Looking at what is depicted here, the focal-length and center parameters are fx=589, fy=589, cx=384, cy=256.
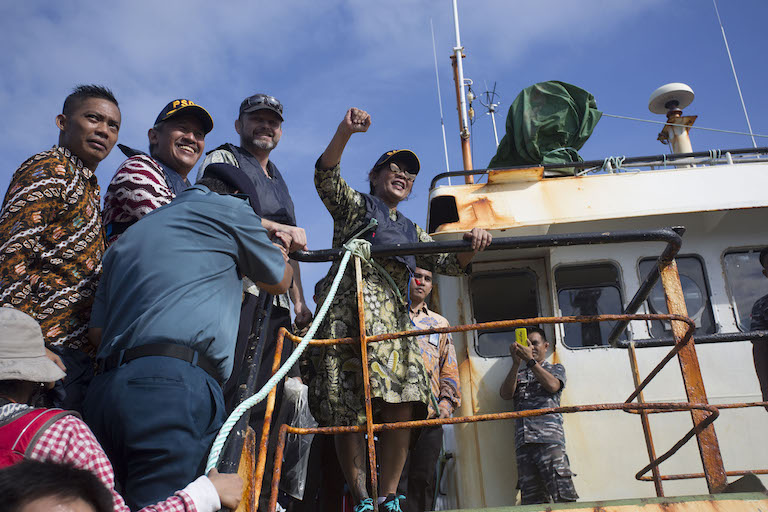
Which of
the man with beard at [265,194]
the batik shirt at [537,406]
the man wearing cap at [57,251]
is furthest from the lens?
the batik shirt at [537,406]

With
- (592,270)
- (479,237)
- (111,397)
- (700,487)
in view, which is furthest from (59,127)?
(700,487)

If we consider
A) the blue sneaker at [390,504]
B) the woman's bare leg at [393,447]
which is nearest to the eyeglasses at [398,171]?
the woman's bare leg at [393,447]

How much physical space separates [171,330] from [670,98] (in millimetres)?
6784

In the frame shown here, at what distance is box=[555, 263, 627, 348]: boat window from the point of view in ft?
16.0

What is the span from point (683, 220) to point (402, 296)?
10.2 feet

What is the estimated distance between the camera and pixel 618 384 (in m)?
4.52

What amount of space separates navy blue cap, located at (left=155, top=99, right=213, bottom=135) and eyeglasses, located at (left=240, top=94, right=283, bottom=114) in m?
0.45

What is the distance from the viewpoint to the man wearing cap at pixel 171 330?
161 cm

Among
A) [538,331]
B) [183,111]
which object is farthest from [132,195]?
[538,331]

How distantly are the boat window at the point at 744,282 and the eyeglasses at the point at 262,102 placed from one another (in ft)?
12.9

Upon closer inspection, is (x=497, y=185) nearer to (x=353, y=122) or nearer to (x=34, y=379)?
(x=353, y=122)

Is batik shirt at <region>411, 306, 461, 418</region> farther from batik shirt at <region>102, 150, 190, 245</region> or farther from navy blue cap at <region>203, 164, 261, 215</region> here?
batik shirt at <region>102, 150, 190, 245</region>

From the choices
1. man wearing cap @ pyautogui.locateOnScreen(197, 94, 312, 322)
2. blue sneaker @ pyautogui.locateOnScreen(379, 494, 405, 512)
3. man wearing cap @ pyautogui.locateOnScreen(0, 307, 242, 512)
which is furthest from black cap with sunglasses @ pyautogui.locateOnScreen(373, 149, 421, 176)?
man wearing cap @ pyautogui.locateOnScreen(0, 307, 242, 512)

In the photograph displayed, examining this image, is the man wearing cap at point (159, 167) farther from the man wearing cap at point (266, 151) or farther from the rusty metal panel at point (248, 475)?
the rusty metal panel at point (248, 475)
